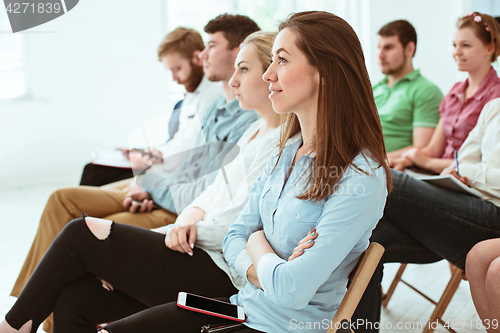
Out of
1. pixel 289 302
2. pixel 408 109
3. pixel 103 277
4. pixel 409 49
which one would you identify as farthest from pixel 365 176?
pixel 409 49

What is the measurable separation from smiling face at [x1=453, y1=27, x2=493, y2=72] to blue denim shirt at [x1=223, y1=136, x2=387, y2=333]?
Result: 1.21 m

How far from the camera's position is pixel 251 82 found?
151cm

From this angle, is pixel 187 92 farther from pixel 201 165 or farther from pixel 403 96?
pixel 403 96

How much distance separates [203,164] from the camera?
5.71 ft

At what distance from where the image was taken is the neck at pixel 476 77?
192 cm

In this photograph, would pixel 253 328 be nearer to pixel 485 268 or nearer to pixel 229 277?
pixel 229 277

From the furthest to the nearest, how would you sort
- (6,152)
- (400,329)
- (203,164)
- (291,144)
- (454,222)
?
(6,152), (400,329), (203,164), (454,222), (291,144)

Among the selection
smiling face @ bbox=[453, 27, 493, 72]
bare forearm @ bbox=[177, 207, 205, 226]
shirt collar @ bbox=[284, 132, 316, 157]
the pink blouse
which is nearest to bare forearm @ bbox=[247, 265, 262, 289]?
shirt collar @ bbox=[284, 132, 316, 157]

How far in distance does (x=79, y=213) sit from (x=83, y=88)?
3.59m

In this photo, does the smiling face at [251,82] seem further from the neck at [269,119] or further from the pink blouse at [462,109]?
the pink blouse at [462,109]

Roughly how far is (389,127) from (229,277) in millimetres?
1609

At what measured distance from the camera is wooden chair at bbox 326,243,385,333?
899mm

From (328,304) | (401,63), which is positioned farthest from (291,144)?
(401,63)

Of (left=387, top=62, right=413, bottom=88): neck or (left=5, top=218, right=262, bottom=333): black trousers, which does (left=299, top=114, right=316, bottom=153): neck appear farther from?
(left=387, top=62, right=413, bottom=88): neck
